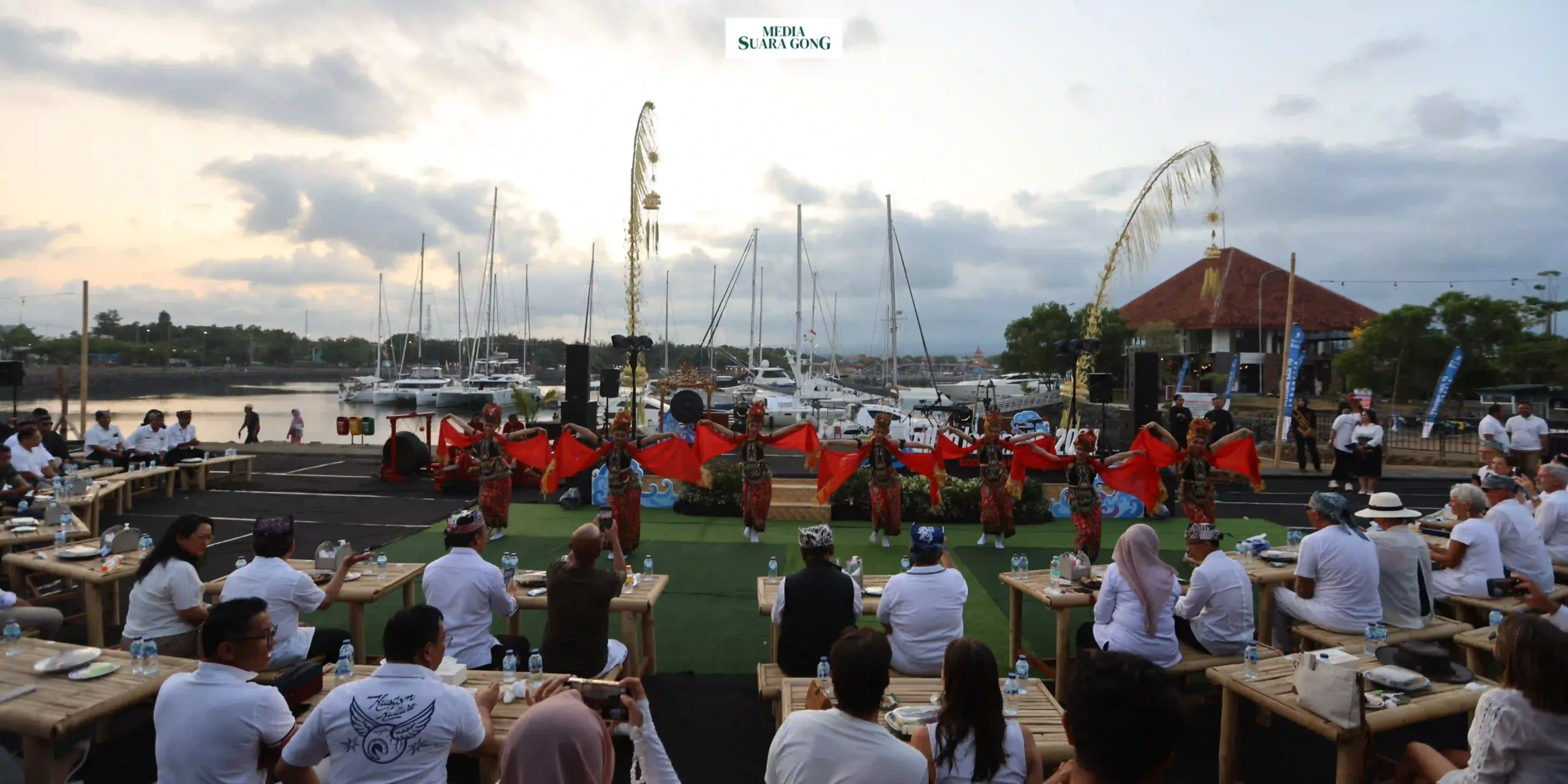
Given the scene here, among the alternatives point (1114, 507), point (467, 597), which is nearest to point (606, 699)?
point (467, 597)

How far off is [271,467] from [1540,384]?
34.7 meters

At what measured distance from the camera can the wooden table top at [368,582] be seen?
4711mm

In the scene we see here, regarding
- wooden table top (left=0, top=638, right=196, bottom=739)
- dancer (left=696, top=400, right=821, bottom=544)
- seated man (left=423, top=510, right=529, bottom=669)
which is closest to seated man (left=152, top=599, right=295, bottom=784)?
wooden table top (left=0, top=638, right=196, bottom=739)

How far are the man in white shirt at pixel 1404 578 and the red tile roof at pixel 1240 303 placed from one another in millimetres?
38414

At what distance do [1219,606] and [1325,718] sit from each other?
1118 millimetres

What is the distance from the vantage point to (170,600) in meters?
4.11

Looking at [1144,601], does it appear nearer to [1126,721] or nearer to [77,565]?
[1126,721]

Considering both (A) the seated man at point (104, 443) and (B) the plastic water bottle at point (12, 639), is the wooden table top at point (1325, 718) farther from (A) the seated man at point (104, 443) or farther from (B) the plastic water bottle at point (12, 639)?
(A) the seated man at point (104, 443)

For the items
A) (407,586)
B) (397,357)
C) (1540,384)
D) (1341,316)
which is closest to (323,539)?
(407,586)

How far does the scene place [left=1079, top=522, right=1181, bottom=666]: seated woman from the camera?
13.4ft

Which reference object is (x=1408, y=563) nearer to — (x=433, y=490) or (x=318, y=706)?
(x=318, y=706)

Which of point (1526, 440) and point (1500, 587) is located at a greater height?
point (1526, 440)

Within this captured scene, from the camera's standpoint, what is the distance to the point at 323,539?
9.25 m

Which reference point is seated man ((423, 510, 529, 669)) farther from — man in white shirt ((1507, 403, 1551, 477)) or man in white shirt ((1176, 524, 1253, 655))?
man in white shirt ((1507, 403, 1551, 477))
